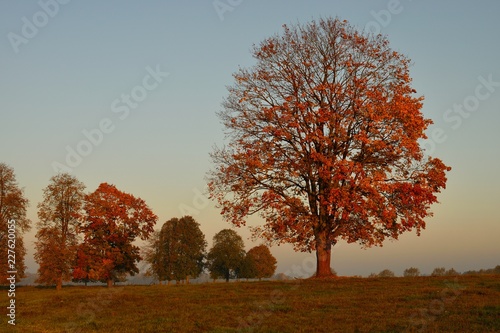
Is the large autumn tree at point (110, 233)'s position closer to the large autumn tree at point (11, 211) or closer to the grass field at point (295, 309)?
the large autumn tree at point (11, 211)

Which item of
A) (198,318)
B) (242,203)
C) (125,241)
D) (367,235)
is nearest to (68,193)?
(125,241)

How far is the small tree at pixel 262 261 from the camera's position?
102 metres

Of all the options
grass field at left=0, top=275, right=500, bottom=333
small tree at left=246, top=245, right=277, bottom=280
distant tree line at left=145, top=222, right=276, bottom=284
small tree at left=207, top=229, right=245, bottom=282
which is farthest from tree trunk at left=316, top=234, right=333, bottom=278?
small tree at left=246, top=245, right=277, bottom=280

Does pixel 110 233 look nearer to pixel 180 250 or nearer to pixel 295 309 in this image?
pixel 180 250

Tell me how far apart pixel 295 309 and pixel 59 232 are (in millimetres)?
47728

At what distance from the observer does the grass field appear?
1609cm

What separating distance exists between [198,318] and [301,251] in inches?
594

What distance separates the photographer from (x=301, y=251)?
32.9m

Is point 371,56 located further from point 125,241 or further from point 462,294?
point 125,241

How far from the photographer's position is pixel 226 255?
320 ft

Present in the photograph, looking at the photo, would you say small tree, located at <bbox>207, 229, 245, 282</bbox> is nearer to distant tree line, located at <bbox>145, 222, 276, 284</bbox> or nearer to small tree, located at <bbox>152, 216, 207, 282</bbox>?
distant tree line, located at <bbox>145, 222, 276, 284</bbox>

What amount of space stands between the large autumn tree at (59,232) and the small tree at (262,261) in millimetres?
45521

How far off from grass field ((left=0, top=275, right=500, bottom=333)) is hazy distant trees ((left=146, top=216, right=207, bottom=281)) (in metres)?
55.7

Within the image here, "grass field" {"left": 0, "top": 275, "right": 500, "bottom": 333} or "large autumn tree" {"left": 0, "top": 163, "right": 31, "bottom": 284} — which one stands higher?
"large autumn tree" {"left": 0, "top": 163, "right": 31, "bottom": 284}
